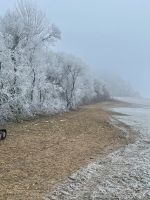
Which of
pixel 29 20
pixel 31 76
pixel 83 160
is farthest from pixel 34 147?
pixel 29 20

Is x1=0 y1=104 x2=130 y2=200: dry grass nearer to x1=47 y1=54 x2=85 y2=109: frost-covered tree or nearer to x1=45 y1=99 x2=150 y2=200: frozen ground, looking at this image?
x1=45 y1=99 x2=150 y2=200: frozen ground

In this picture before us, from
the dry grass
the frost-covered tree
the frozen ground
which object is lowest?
the frozen ground

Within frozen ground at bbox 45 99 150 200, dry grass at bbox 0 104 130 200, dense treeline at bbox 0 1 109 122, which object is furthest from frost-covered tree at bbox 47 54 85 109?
frozen ground at bbox 45 99 150 200

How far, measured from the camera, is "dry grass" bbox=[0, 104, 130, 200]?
45.6ft

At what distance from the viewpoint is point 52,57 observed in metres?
72.3

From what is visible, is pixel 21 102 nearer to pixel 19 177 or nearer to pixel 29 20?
pixel 29 20

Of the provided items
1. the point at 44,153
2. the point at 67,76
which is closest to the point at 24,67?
the point at 44,153

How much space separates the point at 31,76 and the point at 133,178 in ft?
102

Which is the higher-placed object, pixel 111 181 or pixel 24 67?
pixel 24 67

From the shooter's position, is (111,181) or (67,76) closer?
(111,181)

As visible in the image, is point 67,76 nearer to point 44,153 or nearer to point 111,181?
point 44,153

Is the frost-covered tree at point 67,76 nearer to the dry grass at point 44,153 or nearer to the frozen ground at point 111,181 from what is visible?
the dry grass at point 44,153

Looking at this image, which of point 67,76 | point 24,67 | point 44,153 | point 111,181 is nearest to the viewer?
point 111,181

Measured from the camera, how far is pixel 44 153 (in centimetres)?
2003
